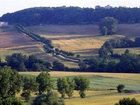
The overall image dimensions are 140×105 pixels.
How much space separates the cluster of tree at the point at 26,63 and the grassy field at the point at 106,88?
14.9 meters

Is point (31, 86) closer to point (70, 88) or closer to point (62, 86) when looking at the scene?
point (62, 86)

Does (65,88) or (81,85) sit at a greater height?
(65,88)

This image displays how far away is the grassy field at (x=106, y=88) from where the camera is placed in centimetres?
8200

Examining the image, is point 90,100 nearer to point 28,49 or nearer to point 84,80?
point 84,80

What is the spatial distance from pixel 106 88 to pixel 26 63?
40.6 metres

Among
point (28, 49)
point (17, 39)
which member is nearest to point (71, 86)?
point (28, 49)

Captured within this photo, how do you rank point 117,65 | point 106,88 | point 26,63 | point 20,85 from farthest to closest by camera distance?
point 26,63 → point 117,65 → point 106,88 → point 20,85

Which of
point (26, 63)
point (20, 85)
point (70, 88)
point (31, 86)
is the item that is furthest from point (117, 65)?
point (20, 85)

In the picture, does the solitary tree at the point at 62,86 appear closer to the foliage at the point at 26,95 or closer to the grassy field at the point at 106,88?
the grassy field at the point at 106,88

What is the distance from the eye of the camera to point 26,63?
13500 cm

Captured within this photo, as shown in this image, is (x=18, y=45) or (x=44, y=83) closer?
(x=44, y=83)

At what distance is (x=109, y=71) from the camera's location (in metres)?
129

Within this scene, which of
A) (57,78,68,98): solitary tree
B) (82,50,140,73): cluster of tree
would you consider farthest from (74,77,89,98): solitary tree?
(82,50,140,73): cluster of tree

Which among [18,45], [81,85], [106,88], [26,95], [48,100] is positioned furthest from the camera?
[18,45]
